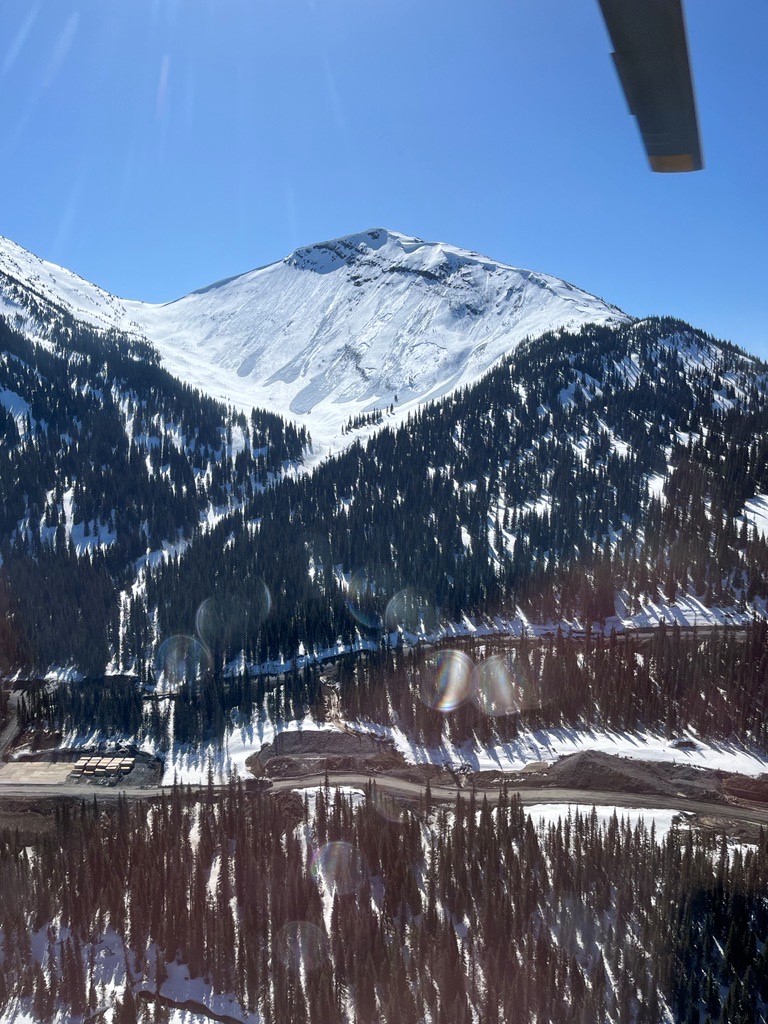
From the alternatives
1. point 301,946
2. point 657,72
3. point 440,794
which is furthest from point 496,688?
point 657,72

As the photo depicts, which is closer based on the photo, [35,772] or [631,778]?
[631,778]

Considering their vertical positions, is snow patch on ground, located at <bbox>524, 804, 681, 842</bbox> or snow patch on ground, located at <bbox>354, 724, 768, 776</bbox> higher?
snow patch on ground, located at <bbox>354, 724, 768, 776</bbox>

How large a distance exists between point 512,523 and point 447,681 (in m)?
57.3

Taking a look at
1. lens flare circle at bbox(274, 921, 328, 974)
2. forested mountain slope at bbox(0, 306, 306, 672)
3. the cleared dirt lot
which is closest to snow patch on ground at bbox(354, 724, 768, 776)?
lens flare circle at bbox(274, 921, 328, 974)

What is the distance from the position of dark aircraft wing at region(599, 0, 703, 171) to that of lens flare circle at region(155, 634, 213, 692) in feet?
384

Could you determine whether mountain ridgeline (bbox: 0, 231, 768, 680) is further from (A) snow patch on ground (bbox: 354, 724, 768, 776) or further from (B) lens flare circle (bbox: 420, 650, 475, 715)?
(A) snow patch on ground (bbox: 354, 724, 768, 776)

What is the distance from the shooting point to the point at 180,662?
123 metres

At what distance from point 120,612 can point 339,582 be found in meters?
47.1

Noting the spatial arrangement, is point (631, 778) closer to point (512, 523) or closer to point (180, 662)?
point (180, 662)

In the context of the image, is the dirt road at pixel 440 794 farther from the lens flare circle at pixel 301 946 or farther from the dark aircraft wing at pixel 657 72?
the dark aircraft wing at pixel 657 72

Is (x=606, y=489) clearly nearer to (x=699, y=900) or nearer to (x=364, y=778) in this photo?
(x=364, y=778)

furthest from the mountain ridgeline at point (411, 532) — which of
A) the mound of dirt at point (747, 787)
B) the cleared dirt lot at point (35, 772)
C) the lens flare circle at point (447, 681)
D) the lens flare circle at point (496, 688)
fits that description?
the mound of dirt at point (747, 787)

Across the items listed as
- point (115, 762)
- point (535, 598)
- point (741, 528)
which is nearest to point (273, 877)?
point (115, 762)

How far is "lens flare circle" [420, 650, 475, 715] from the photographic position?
96938 mm
